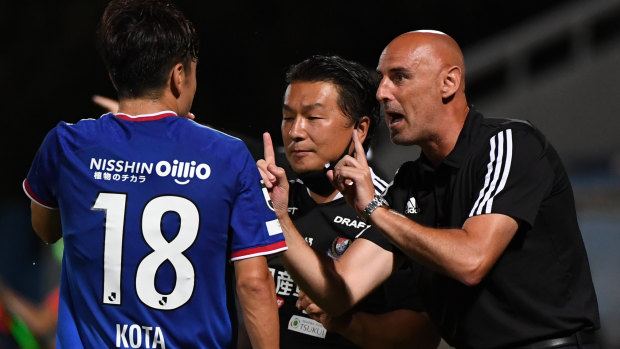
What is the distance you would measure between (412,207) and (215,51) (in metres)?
7.87

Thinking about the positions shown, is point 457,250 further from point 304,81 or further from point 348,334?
point 304,81

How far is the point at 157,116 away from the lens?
134 inches

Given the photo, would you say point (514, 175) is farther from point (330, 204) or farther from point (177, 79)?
point (177, 79)

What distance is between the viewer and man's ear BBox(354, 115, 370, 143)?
484cm

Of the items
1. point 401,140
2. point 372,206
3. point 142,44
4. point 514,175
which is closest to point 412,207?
point 401,140

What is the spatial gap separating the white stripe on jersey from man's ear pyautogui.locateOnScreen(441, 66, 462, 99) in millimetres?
375

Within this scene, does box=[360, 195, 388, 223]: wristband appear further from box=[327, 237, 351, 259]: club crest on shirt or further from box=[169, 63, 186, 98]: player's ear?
box=[169, 63, 186, 98]: player's ear

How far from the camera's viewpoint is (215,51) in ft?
38.7

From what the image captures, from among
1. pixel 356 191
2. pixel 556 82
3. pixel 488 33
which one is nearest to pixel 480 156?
pixel 356 191

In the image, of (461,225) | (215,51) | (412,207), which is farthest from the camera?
(215,51)

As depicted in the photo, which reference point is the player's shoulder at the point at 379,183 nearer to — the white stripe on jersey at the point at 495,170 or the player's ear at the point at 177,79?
the white stripe on jersey at the point at 495,170

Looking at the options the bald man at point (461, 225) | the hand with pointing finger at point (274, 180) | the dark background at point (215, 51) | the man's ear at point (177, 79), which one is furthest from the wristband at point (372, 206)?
the dark background at point (215, 51)

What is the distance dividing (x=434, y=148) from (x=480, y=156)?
309 mm

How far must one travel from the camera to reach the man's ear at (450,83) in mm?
4309
